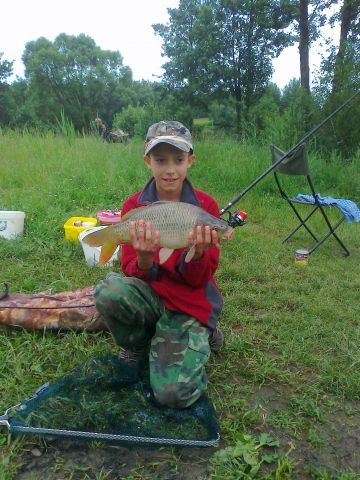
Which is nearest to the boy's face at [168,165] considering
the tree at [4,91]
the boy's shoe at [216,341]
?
the boy's shoe at [216,341]

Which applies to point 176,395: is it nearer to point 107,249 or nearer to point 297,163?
point 107,249

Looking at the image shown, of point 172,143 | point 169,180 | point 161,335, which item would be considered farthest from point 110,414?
Result: point 172,143

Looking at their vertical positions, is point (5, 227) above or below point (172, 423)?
above

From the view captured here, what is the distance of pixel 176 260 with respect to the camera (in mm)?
1793

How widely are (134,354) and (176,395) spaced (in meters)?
0.41

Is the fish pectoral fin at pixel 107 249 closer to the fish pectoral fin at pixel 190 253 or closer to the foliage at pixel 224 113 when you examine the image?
the fish pectoral fin at pixel 190 253

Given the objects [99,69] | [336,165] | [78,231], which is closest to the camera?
[78,231]

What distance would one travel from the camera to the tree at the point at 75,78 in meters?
36.5

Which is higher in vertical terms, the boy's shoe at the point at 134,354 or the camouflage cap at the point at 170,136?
the camouflage cap at the point at 170,136

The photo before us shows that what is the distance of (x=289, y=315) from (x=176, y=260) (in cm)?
108

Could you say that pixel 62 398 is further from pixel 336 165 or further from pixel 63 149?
pixel 336 165

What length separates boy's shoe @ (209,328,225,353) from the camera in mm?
2016

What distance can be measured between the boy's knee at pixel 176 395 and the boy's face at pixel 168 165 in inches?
33.3

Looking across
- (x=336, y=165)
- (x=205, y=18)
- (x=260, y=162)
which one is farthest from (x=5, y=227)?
(x=205, y=18)
